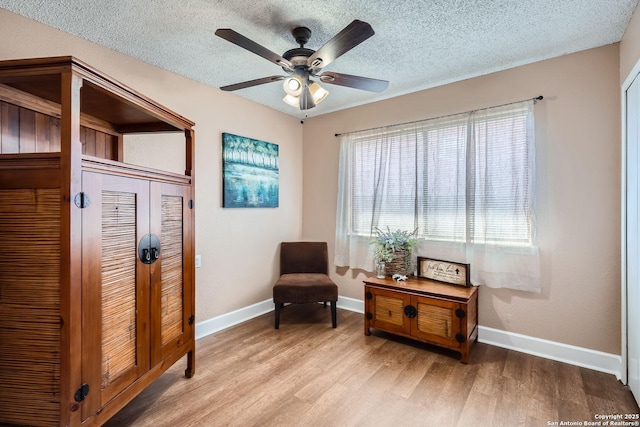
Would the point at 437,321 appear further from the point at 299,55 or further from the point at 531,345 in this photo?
the point at 299,55

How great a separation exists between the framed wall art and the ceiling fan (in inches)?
67.7

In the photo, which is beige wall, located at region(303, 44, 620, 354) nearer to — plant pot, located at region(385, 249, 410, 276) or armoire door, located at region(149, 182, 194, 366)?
plant pot, located at region(385, 249, 410, 276)

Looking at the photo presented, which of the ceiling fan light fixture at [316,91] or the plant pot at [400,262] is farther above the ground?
the ceiling fan light fixture at [316,91]

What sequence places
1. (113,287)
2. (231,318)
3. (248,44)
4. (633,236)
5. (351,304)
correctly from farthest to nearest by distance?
(351,304), (231,318), (633,236), (248,44), (113,287)

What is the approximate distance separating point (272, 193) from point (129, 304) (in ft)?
7.08

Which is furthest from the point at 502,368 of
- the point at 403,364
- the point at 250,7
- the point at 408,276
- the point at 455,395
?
the point at 250,7

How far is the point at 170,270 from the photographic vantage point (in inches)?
75.2

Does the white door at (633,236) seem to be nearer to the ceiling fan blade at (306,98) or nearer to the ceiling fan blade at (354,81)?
the ceiling fan blade at (354,81)

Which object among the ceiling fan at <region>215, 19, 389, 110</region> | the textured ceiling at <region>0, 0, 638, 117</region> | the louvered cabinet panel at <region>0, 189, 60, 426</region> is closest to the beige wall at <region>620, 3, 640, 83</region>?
the textured ceiling at <region>0, 0, 638, 117</region>

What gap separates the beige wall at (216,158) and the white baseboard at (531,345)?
3.5 inches

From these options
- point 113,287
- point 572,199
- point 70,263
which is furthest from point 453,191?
point 70,263

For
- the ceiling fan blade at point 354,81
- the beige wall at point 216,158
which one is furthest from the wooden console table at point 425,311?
the ceiling fan blade at point 354,81

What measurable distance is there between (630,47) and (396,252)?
2.21 m

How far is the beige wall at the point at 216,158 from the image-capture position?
1998mm
